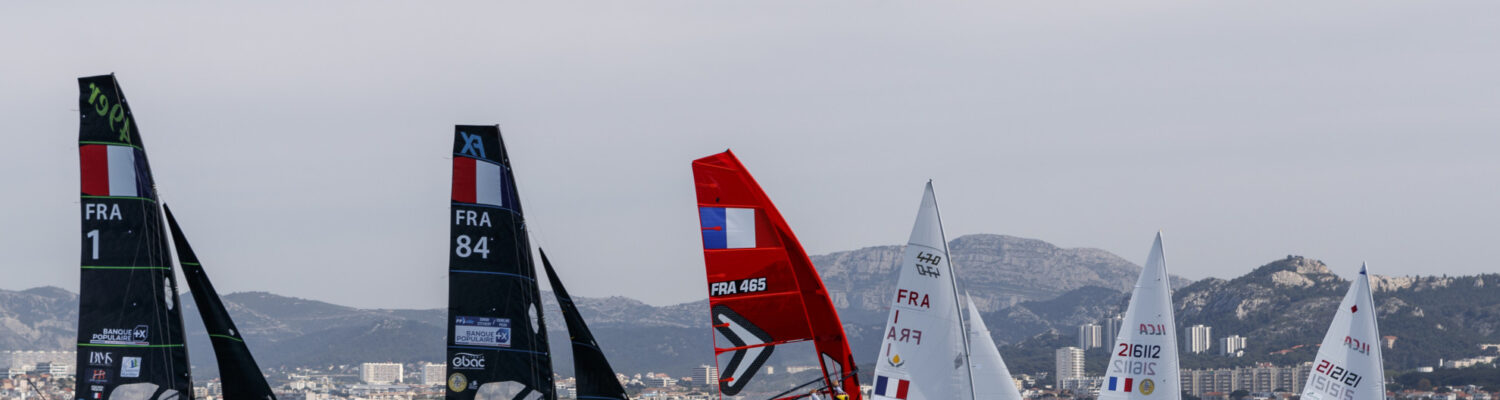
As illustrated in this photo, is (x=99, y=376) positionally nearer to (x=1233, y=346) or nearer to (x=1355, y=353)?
(x=1355, y=353)

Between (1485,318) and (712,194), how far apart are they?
19665cm

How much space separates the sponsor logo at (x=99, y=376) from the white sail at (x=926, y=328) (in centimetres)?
1111

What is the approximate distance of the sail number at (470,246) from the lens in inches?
965

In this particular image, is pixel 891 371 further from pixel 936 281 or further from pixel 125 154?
pixel 125 154

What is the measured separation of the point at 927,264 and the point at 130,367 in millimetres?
11598

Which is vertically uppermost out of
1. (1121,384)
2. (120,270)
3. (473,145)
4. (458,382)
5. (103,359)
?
(473,145)

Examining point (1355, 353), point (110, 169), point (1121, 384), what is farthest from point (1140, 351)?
point (110, 169)

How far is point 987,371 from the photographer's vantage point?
31359 millimetres

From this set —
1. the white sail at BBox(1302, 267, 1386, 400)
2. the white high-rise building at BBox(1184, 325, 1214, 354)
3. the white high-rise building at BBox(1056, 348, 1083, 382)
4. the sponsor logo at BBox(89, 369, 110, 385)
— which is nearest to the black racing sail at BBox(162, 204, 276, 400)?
the sponsor logo at BBox(89, 369, 110, 385)

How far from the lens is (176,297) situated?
25.0 metres

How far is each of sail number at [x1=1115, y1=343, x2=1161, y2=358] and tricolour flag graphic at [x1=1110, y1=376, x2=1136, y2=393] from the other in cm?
49

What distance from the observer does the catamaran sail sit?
2367cm

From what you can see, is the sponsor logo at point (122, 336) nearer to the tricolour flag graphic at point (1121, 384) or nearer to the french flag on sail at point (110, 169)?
the french flag on sail at point (110, 169)

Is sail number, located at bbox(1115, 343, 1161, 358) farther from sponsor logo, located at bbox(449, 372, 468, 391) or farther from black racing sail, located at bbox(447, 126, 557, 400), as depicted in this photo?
sponsor logo, located at bbox(449, 372, 468, 391)
